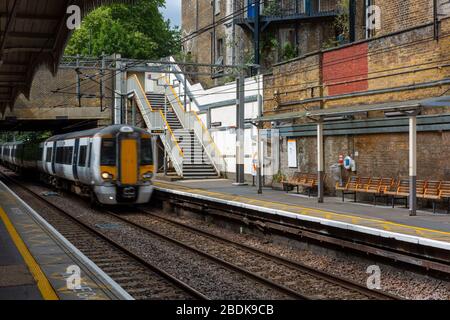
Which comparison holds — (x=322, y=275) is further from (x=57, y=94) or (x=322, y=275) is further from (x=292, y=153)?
(x=57, y=94)

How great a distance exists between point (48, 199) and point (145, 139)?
6758mm

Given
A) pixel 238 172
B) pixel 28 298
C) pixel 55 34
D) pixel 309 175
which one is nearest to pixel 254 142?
pixel 238 172

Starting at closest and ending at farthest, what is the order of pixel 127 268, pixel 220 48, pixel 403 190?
pixel 127 268 < pixel 403 190 < pixel 220 48

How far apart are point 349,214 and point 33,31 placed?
9.07m

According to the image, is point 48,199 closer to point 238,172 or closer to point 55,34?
point 238,172

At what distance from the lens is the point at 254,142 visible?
75.9ft

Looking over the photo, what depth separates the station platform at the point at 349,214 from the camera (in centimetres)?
1022

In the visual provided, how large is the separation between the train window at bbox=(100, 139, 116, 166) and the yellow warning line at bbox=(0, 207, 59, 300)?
533 cm

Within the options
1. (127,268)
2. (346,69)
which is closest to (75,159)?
(346,69)

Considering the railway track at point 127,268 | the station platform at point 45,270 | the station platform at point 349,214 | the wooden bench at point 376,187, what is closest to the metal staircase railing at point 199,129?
the station platform at point 349,214

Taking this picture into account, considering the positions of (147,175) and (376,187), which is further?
(147,175)

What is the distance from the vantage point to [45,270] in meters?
8.66

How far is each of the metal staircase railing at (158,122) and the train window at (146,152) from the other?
7.26 meters

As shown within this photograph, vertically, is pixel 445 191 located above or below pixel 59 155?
below
